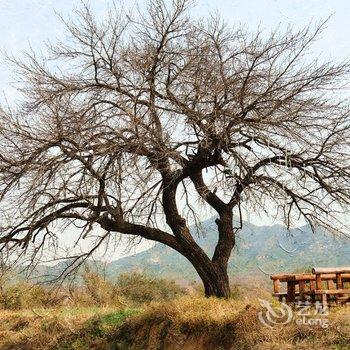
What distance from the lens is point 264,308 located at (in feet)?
A: 33.1

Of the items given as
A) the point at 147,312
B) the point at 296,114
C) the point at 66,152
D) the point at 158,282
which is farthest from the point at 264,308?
the point at 158,282

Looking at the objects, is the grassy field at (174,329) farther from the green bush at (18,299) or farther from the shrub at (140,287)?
the shrub at (140,287)

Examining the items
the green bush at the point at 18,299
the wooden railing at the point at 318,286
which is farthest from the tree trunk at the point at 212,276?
the green bush at the point at 18,299

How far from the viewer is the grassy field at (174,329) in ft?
29.8

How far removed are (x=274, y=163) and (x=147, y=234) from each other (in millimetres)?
3326

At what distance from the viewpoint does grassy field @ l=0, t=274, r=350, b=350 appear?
9078mm

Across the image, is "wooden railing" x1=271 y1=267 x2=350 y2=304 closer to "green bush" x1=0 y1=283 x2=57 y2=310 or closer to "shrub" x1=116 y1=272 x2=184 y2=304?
"green bush" x1=0 y1=283 x2=57 y2=310

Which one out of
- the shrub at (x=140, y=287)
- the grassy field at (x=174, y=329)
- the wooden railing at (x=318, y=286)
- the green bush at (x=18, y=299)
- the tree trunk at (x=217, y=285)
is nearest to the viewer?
the grassy field at (x=174, y=329)

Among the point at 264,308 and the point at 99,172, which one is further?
the point at 99,172

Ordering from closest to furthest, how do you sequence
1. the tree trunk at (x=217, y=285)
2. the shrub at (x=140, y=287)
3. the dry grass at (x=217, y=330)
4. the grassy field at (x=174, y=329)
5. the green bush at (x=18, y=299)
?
the dry grass at (x=217, y=330)
the grassy field at (x=174, y=329)
the tree trunk at (x=217, y=285)
the green bush at (x=18, y=299)
the shrub at (x=140, y=287)

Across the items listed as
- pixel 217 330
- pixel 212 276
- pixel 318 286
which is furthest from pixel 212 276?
pixel 217 330

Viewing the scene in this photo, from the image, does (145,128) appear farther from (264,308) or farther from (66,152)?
(264,308)

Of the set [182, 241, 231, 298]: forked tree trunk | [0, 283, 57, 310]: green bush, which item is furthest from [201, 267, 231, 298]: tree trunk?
[0, 283, 57, 310]: green bush

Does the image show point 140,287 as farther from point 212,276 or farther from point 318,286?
point 318,286
